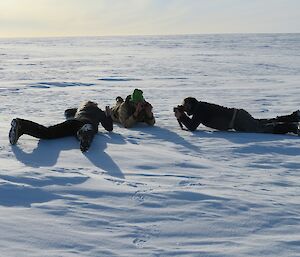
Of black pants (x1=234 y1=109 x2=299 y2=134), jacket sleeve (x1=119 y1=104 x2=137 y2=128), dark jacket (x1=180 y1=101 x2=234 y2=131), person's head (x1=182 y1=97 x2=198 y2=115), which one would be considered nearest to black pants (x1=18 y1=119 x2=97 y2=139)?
jacket sleeve (x1=119 y1=104 x2=137 y2=128)

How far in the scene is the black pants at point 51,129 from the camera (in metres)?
5.29

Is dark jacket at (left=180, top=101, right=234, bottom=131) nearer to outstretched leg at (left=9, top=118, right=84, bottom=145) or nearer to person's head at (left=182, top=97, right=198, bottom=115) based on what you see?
person's head at (left=182, top=97, right=198, bottom=115)

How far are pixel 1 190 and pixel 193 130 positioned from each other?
3.56m

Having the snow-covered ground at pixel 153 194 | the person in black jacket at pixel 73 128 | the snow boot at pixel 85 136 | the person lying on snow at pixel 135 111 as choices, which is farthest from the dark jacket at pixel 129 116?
the snow boot at pixel 85 136

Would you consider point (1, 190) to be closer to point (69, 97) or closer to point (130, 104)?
point (130, 104)

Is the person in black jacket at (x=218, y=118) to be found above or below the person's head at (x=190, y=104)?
below

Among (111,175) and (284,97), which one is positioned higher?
(284,97)

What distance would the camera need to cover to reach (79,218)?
3070 millimetres

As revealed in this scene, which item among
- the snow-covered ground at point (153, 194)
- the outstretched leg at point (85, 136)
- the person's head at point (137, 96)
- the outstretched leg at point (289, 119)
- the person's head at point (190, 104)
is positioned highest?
the person's head at point (137, 96)

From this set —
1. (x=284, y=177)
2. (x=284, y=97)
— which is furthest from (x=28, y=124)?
(x=284, y=97)

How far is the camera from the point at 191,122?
6.45 metres

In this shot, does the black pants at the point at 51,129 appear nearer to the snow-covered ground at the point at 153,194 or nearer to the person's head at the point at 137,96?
the snow-covered ground at the point at 153,194

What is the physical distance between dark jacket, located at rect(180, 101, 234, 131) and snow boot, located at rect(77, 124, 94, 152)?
1768mm

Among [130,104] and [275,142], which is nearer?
[275,142]
